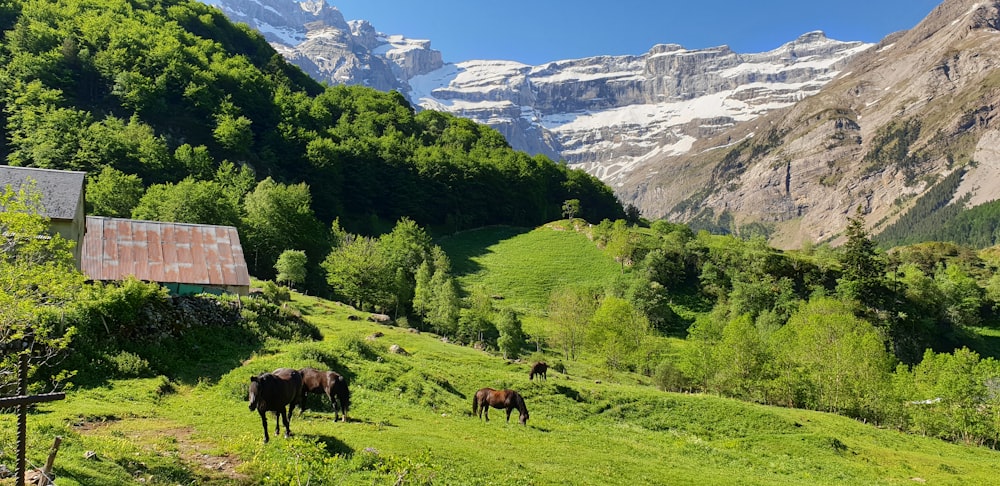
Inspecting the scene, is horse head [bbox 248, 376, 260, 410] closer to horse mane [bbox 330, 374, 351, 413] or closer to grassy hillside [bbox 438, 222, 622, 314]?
horse mane [bbox 330, 374, 351, 413]

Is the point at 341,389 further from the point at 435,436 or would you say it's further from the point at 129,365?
the point at 129,365

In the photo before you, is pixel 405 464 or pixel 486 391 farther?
pixel 486 391

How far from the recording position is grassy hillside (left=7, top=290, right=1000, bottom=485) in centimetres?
1526

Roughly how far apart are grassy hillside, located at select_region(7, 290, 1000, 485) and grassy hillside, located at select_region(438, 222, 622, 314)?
170 feet

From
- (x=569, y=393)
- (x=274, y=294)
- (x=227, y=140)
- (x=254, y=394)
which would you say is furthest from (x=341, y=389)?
(x=227, y=140)

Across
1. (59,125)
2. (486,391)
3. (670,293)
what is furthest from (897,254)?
(59,125)

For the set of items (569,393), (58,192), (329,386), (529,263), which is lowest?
(569,393)

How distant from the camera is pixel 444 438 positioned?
862 inches

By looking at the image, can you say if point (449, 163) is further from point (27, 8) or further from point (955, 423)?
point (955, 423)

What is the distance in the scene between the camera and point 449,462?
18219 mm

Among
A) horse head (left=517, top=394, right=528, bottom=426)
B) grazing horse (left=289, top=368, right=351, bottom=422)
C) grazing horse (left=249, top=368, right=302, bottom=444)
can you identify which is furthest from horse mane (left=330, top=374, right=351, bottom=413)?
horse head (left=517, top=394, right=528, bottom=426)

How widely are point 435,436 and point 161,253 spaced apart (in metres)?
31.8

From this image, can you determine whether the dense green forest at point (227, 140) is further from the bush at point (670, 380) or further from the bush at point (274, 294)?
the bush at point (670, 380)

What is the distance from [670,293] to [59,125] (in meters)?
114
